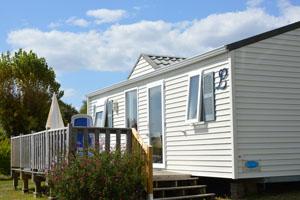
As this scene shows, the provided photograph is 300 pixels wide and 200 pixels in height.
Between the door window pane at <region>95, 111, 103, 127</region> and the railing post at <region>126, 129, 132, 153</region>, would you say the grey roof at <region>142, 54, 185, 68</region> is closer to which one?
the door window pane at <region>95, 111, 103, 127</region>

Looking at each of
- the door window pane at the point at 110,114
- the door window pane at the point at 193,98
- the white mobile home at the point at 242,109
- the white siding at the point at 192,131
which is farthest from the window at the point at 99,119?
the door window pane at the point at 193,98

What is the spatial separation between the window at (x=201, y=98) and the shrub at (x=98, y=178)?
8.16 ft

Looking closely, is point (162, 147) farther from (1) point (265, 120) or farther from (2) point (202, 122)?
(1) point (265, 120)

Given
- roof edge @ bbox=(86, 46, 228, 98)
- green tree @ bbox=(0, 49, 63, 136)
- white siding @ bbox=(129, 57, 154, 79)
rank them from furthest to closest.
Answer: green tree @ bbox=(0, 49, 63, 136)
white siding @ bbox=(129, 57, 154, 79)
roof edge @ bbox=(86, 46, 228, 98)

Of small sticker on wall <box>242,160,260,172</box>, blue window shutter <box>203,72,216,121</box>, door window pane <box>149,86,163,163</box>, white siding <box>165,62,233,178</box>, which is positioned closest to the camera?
small sticker on wall <box>242,160,260,172</box>

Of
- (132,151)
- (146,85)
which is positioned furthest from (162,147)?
(132,151)

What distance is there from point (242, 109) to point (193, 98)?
5.37ft

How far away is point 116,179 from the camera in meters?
9.28

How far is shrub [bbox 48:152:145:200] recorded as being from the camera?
9.17 meters

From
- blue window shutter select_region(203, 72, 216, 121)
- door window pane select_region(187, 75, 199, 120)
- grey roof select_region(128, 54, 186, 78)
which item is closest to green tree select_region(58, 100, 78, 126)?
grey roof select_region(128, 54, 186, 78)

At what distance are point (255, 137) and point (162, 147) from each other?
11.0 feet

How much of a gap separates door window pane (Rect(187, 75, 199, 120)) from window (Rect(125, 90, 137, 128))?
10.5 ft

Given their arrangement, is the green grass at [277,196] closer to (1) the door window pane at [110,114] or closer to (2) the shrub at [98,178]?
(2) the shrub at [98,178]

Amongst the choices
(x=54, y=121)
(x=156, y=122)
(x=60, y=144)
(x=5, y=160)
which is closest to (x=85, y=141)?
(x=60, y=144)
